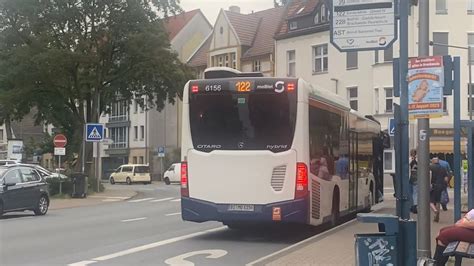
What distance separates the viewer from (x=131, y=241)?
13.4 m

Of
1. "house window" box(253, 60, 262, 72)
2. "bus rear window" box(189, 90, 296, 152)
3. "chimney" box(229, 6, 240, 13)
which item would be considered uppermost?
"chimney" box(229, 6, 240, 13)

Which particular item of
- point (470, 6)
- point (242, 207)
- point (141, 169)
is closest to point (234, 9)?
point (141, 169)

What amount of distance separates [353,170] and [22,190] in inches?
380

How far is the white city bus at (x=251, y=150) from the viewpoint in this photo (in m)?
12.7

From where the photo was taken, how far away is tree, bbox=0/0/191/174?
110 feet

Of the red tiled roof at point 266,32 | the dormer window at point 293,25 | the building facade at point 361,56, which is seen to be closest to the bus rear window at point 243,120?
the building facade at point 361,56

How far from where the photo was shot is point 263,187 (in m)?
12.8

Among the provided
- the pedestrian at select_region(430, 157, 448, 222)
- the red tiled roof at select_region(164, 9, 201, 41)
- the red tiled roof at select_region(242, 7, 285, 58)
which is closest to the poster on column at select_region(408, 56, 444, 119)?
the pedestrian at select_region(430, 157, 448, 222)

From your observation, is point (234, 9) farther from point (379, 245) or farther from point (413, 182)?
point (379, 245)

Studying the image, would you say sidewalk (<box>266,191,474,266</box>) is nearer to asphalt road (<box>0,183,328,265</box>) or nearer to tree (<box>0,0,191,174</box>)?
asphalt road (<box>0,183,328,265</box>)

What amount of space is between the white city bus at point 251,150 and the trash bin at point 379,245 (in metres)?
4.93

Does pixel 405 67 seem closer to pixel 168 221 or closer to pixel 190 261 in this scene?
pixel 190 261

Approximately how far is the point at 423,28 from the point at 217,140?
600 centimetres

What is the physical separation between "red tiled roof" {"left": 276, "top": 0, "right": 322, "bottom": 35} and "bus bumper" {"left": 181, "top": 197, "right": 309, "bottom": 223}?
4098 cm
